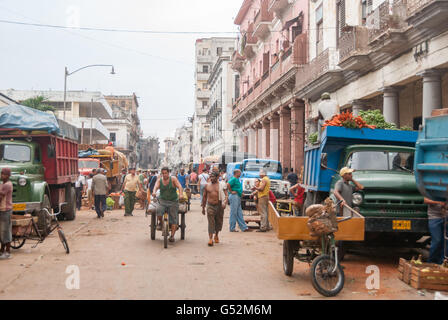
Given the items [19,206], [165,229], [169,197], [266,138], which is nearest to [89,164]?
[266,138]

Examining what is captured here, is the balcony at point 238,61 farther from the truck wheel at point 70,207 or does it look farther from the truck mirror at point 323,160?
the truck mirror at point 323,160

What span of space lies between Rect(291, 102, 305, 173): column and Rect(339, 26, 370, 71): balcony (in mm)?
10139

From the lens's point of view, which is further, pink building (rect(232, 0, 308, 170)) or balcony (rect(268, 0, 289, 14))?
balcony (rect(268, 0, 289, 14))

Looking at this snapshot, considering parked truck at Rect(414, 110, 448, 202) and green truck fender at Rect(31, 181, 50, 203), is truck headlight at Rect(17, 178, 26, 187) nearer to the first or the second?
green truck fender at Rect(31, 181, 50, 203)

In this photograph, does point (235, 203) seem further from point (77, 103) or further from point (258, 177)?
point (77, 103)

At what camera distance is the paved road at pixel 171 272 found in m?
7.73

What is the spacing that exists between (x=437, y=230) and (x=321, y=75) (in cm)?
1538

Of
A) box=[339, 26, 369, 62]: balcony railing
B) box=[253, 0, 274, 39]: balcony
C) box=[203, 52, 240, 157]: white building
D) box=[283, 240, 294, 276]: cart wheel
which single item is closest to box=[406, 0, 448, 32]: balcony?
box=[339, 26, 369, 62]: balcony railing

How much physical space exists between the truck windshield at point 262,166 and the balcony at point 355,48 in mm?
6455

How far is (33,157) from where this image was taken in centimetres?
1583

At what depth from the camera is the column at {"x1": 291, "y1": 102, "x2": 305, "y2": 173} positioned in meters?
30.8

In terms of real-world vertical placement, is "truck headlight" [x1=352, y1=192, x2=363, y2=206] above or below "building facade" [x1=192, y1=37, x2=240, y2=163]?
below
